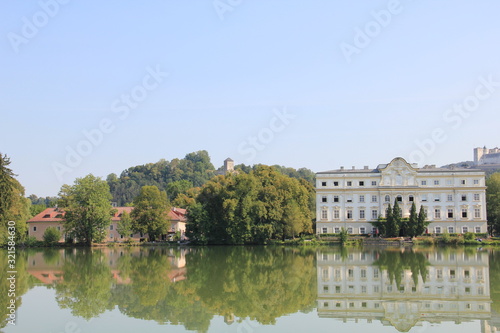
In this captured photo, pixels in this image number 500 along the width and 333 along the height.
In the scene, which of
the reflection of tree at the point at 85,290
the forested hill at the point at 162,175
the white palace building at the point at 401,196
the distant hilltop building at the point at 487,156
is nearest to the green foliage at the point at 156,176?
the forested hill at the point at 162,175

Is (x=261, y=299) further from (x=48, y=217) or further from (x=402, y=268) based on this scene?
(x=48, y=217)

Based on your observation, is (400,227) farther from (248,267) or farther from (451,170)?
(248,267)

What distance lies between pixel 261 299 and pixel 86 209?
139 ft

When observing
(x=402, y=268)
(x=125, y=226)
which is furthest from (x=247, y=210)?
(x=402, y=268)

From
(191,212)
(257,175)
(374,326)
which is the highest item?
(257,175)

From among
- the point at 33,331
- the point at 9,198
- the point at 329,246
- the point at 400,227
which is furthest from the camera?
the point at 400,227

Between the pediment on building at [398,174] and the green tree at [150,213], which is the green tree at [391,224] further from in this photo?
the green tree at [150,213]

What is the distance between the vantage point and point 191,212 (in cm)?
6016

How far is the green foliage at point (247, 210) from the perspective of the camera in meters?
57.9

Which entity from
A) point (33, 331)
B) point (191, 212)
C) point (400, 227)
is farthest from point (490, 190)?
point (33, 331)

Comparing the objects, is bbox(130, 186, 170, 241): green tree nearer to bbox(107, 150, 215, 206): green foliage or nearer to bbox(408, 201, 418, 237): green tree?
bbox(408, 201, 418, 237): green tree

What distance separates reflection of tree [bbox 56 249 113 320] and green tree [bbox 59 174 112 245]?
25593mm

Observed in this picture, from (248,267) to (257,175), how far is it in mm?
29498

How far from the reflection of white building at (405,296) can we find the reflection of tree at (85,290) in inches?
291
